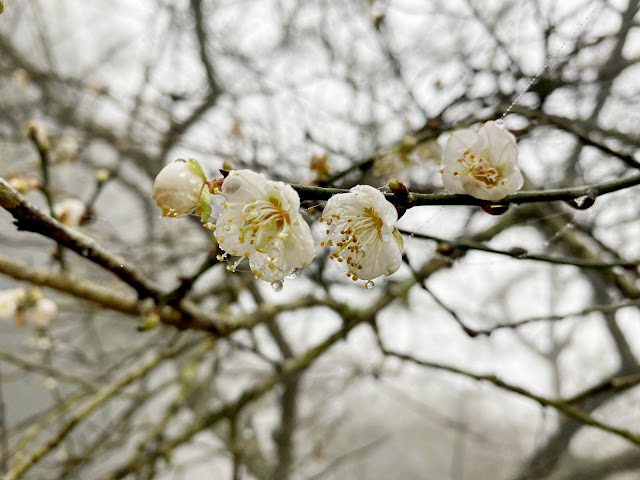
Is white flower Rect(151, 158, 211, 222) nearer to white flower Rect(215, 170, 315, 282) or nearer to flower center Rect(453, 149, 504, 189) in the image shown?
white flower Rect(215, 170, 315, 282)

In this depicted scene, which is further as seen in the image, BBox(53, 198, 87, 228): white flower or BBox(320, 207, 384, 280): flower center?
BBox(53, 198, 87, 228): white flower

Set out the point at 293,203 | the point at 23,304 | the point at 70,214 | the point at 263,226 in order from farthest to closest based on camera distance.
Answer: the point at 23,304 → the point at 70,214 → the point at 263,226 → the point at 293,203

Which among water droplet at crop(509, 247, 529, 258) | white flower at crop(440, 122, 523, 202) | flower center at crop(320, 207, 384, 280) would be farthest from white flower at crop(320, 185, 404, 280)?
water droplet at crop(509, 247, 529, 258)

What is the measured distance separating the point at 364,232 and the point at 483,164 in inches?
8.0

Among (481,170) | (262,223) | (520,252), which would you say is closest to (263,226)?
(262,223)

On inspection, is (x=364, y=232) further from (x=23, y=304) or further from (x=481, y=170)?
(x=23, y=304)

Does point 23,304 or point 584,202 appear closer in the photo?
point 584,202

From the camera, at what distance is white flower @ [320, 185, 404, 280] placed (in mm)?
554

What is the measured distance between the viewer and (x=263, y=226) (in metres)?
0.63

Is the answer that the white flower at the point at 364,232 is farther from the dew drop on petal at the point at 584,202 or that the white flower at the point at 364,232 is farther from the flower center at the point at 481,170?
the dew drop on petal at the point at 584,202

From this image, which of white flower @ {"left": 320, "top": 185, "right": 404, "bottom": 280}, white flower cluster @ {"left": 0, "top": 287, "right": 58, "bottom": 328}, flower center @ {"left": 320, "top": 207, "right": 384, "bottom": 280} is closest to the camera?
white flower @ {"left": 320, "top": 185, "right": 404, "bottom": 280}

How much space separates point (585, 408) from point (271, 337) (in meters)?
2.32

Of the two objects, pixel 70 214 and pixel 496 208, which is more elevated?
pixel 70 214

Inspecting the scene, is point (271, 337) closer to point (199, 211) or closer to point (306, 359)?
point (306, 359)
